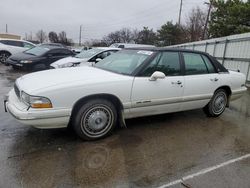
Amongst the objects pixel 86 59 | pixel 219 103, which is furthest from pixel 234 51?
pixel 86 59

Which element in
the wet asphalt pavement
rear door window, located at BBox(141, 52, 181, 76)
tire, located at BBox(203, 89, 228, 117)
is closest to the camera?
the wet asphalt pavement

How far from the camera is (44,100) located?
10.1 ft

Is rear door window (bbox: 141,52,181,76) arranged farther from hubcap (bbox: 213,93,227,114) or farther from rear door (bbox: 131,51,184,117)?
hubcap (bbox: 213,93,227,114)

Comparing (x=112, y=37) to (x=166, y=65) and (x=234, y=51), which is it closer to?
(x=234, y=51)

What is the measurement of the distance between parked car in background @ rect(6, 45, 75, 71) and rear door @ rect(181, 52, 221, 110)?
26.0 feet

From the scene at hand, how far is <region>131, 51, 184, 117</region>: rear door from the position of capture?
376cm

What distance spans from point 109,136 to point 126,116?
1.45 ft

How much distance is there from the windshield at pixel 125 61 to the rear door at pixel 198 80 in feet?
3.06

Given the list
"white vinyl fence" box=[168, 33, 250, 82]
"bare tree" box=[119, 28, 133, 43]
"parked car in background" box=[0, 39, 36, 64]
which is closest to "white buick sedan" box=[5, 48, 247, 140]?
"white vinyl fence" box=[168, 33, 250, 82]

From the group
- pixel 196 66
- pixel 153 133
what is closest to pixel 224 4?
pixel 196 66

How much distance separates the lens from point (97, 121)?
354 centimetres

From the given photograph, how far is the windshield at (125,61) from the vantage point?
13.1ft

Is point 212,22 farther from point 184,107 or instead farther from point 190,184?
point 190,184

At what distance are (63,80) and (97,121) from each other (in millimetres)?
828
